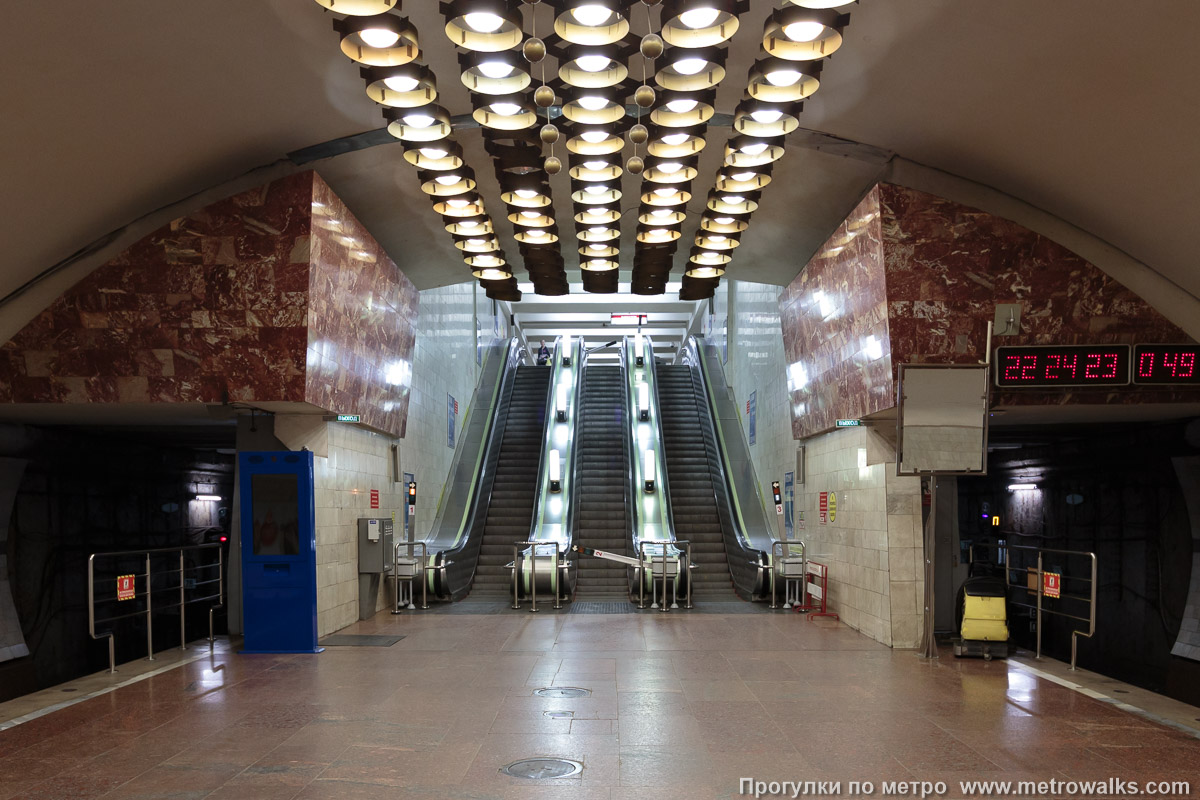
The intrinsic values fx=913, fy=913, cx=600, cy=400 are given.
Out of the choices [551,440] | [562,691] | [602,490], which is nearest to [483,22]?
[562,691]

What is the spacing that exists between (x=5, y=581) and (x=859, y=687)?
8840mm

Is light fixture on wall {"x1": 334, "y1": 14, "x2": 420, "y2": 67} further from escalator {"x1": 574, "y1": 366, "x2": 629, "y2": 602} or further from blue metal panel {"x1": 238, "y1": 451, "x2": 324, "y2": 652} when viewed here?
escalator {"x1": 574, "y1": 366, "x2": 629, "y2": 602}

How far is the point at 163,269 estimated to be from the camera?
7.94 m

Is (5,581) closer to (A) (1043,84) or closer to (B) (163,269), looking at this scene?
(B) (163,269)

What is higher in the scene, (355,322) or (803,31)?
(803,31)

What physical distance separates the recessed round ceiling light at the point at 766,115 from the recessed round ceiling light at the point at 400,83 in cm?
228

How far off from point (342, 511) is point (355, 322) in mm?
2123

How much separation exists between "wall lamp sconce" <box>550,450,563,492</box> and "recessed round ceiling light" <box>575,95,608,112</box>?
9.23 m

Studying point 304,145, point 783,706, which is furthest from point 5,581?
point 783,706

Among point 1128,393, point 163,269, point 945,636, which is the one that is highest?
point 163,269

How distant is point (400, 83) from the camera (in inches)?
223

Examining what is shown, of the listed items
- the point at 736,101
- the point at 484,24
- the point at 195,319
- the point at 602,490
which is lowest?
the point at 602,490

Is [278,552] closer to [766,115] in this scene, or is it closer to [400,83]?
[400,83]

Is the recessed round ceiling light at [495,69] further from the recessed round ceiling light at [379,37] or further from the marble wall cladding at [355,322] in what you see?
the marble wall cladding at [355,322]
